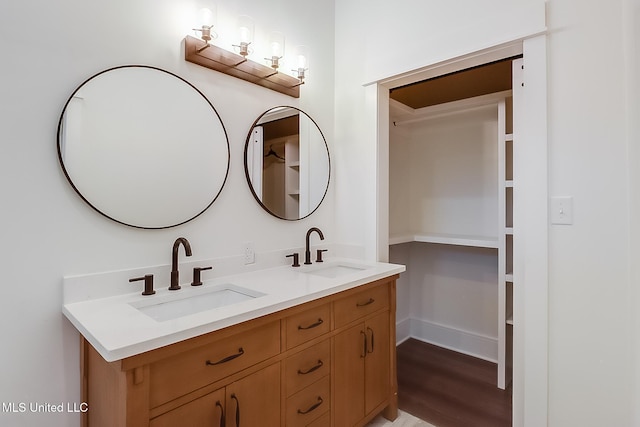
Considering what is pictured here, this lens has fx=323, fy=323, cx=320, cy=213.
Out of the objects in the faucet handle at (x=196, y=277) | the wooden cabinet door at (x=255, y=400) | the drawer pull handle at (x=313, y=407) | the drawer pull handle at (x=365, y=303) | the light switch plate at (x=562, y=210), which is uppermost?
the light switch plate at (x=562, y=210)

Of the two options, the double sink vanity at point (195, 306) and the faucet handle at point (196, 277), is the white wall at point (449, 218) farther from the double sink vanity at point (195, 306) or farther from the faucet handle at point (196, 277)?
the faucet handle at point (196, 277)

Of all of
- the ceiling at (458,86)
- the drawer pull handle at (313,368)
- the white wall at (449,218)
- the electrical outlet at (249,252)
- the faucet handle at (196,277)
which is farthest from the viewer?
the white wall at (449,218)

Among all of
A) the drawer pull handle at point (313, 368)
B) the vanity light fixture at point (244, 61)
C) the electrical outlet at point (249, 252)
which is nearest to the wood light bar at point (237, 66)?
the vanity light fixture at point (244, 61)

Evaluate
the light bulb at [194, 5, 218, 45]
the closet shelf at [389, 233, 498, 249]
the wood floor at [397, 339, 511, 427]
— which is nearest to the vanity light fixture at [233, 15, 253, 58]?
the light bulb at [194, 5, 218, 45]

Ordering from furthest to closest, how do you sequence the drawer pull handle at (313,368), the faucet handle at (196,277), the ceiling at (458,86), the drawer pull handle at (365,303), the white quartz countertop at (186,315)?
the ceiling at (458,86) → the drawer pull handle at (365,303) → the faucet handle at (196,277) → the drawer pull handle at (313,368) → the white quartz countertop at (186,315)

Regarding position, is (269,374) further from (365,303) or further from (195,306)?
(365,303)

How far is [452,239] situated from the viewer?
2564 millimetres

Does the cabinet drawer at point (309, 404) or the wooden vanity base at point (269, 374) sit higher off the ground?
the wooden vanity base at point (269, 374)

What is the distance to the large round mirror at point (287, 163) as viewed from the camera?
Result: 1863 millimetres

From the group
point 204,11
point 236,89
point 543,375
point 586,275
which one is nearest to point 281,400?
point 543,375

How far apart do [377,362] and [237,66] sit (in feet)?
5.86

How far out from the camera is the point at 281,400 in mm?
1290

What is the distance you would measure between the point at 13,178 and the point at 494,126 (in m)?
2.95

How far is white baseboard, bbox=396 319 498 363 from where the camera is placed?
264 cm
